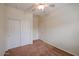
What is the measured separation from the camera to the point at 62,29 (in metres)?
1.67

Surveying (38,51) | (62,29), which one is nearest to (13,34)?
(38,51)

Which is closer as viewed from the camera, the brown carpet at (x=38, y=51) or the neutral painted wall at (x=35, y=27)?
the brown carpet at (x=38, y=51)

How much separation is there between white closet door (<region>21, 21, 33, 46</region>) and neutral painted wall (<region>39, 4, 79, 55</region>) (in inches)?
9.6

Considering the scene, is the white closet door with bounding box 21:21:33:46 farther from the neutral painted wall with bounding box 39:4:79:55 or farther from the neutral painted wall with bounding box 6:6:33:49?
the neutral painted wall with bounding box 39:4:79:55

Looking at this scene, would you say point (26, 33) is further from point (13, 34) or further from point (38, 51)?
point (38, 51)

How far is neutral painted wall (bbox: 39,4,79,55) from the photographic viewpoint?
5.19 ft

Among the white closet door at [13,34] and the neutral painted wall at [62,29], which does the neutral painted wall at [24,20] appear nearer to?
the white closet door at [13,34]

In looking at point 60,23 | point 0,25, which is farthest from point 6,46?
point 60,23

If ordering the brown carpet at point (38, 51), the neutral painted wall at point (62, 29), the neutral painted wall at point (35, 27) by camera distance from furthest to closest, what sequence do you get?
the neutral painted wall at point (35, 27) → the neutral painted wall at point (62, 29) → the brown carpet at point (38, 51)

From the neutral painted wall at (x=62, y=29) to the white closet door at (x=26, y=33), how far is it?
24 cm

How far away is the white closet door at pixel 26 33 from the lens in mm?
1737

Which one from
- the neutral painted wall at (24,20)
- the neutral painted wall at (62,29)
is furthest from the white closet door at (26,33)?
the neutral painted wall at (62,29)

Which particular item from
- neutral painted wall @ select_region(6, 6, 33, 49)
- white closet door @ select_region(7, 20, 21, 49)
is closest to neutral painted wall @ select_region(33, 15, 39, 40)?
neutral painted wall @ select_region(6, 6, 33, 49)

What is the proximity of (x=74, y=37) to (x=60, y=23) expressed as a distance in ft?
1.34
